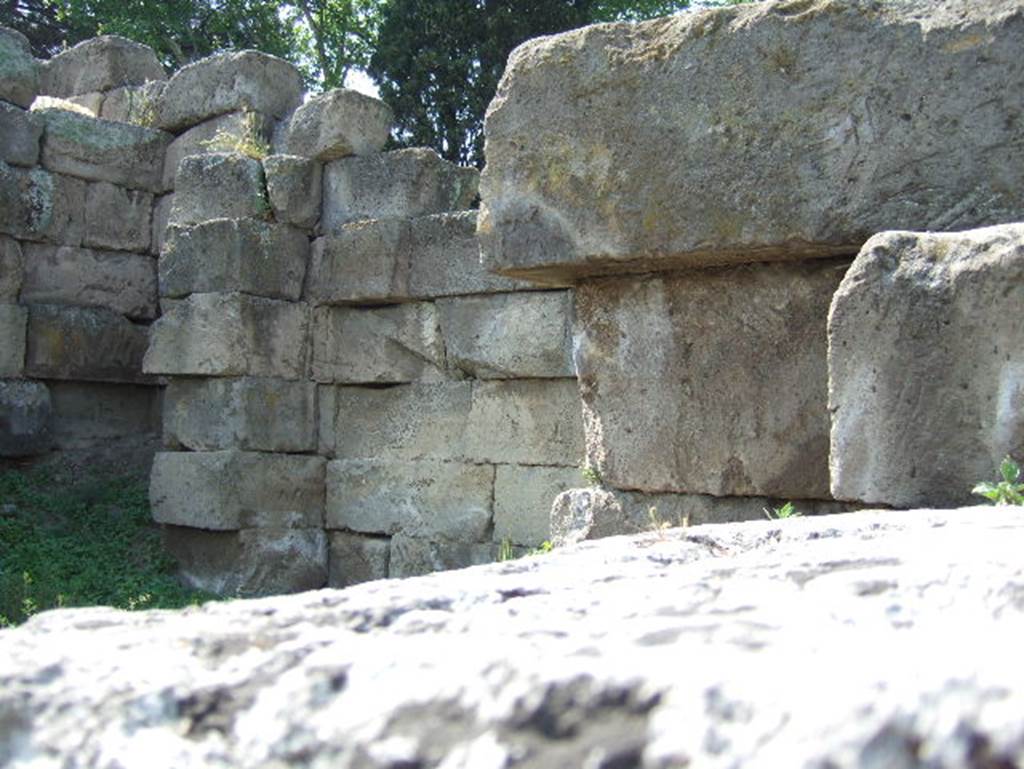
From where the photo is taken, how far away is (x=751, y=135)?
10.8ft

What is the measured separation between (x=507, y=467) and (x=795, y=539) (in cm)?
495

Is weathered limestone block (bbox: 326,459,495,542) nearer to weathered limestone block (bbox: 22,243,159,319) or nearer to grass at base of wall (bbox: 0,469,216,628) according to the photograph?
grass at base of wall (bbox: 0,469,216,628)

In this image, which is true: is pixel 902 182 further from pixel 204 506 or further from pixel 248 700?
pixel 204 506

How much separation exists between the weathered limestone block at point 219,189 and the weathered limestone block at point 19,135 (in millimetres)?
1343

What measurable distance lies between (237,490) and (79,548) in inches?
44.4

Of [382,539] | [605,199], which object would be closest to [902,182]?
[605,199]

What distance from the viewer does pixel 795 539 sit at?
6.99 ft

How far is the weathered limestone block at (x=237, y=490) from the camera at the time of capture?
24.3 ft

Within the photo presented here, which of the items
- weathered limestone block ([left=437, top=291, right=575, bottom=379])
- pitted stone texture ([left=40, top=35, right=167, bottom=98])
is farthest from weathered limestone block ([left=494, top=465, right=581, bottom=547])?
pitted stone texture ([left=40, top=35, right=167, bottom=98])

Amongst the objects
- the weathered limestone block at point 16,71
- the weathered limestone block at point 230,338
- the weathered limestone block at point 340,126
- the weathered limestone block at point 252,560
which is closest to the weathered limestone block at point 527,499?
the weathered limestone block at point 252,560

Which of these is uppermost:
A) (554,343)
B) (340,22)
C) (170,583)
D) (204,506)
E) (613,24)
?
(340,22)

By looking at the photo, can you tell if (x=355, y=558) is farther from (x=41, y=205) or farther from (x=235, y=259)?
(x=41, y=205)

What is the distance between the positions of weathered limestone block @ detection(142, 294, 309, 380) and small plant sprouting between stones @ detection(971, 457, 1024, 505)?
18.2ft

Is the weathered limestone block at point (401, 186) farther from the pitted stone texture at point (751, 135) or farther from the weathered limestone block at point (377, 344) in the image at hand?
the pitted stone texture at point (751, 135)
